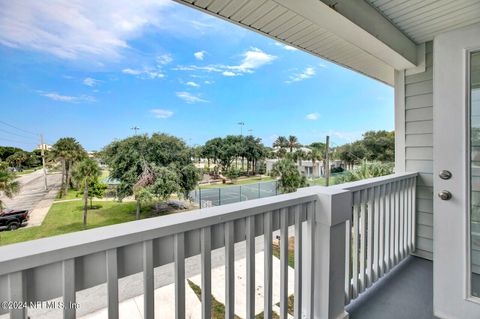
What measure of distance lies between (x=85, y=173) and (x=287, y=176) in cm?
1070

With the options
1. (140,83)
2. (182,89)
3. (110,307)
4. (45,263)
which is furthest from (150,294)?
(182,89)

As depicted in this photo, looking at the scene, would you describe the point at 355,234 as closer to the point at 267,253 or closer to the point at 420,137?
the point at 267,253

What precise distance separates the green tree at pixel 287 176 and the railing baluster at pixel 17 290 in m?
13.8

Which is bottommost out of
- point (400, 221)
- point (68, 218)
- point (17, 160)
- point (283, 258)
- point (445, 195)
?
point (68, 218)

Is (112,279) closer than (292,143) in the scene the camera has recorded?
Yes

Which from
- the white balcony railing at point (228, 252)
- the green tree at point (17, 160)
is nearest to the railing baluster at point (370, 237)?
the white balcony railing at point (228, 252)

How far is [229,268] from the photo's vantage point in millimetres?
880

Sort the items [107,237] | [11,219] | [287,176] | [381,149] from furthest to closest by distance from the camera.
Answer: [287,176] → [381,149] → [11,219] → [107,237]

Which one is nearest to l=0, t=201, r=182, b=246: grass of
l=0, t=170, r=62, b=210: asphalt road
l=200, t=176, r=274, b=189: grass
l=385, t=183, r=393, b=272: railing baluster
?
l=0, t=170, r=62, b=210: asphalt road

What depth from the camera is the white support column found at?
7.88 feet

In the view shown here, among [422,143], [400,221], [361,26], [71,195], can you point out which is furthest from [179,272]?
[71,195]

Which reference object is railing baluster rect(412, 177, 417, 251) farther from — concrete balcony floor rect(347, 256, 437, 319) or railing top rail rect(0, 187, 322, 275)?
railing top rail rect(0, 187, 322, 275)

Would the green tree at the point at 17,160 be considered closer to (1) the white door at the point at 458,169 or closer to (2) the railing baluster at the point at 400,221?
(2) the railing baluster at the point at 400,221

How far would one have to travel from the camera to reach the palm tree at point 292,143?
1837 cm
